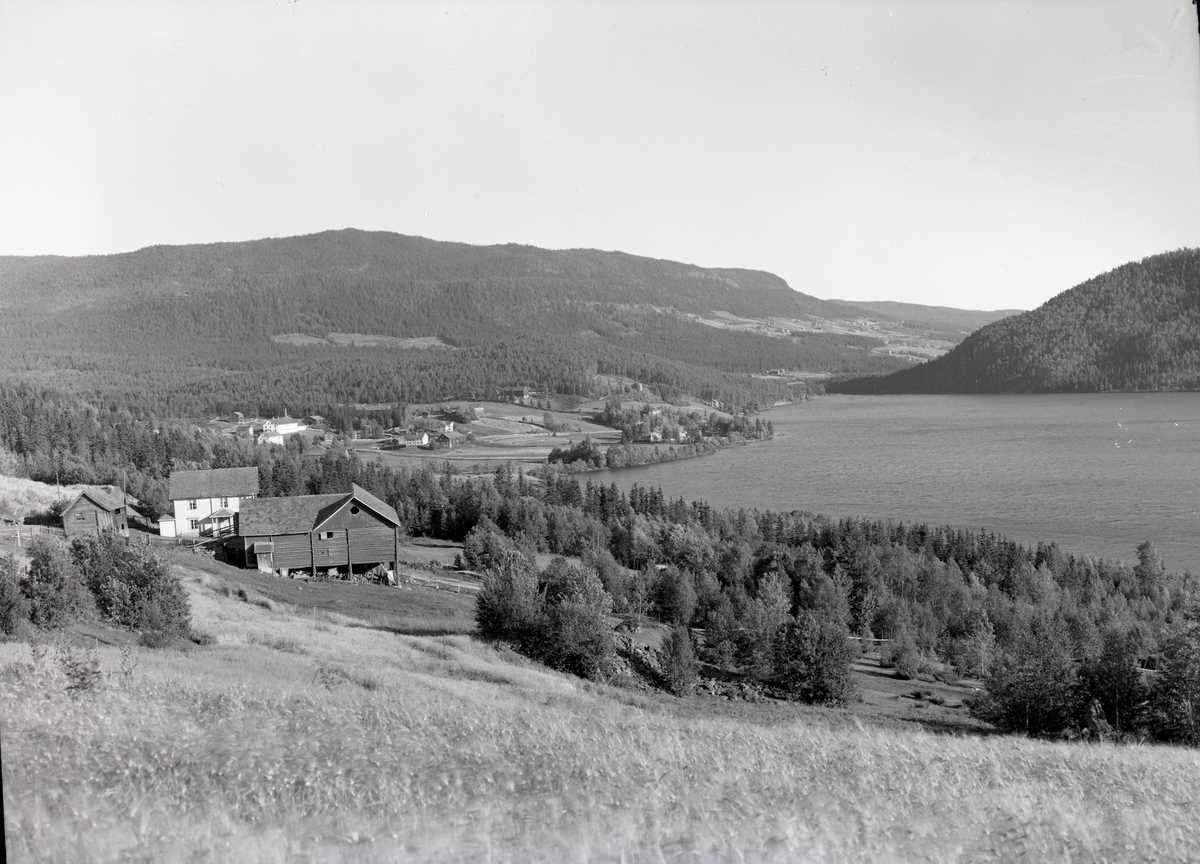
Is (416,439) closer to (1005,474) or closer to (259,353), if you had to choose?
(1005,474)

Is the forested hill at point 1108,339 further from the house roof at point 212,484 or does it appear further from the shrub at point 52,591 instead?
the shrub at point 52,591

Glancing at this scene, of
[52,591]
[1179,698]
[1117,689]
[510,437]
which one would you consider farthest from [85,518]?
[510,437]

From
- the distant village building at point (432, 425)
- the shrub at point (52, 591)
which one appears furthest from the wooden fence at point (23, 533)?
the distant village building at point (432, 425)

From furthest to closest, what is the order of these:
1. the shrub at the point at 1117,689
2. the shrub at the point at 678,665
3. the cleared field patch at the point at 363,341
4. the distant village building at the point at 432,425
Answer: the cleared field patch at the point at 363,341 < the distant village building at the point at 432,425 < the shrub at the point at 678,665 < the shrub at the point at 1117,689

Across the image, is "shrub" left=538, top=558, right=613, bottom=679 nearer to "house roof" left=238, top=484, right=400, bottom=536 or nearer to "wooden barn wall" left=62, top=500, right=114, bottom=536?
"house roof" left=238, top=484, right=400, bottom=536

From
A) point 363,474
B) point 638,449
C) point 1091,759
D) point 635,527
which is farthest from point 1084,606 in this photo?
point 638,449

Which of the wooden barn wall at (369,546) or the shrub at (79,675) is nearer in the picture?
the shrub at (79,675)

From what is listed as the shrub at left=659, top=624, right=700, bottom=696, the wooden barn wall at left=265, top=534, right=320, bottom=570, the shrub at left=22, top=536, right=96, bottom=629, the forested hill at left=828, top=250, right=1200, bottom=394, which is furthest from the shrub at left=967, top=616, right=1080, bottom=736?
the forested hill at left=828, top=250, right=1200, bottom=394
